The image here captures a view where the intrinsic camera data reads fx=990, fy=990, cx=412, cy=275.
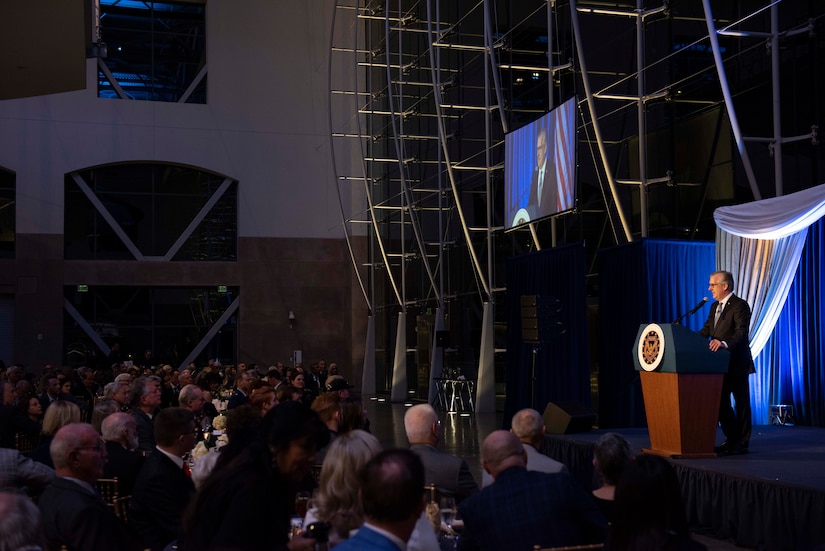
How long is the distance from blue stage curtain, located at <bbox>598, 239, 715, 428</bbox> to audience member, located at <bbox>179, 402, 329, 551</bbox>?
9.01 metres

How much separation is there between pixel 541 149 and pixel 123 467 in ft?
34.8

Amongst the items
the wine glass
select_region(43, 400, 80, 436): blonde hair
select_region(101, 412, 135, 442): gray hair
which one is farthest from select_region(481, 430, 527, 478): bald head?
select_region(43, 400, 80, 436): blonde hair

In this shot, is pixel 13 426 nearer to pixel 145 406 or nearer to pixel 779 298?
pixel 145 406

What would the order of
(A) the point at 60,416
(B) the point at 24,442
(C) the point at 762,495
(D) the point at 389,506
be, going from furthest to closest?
1. (B) the point at 24,442
2. (C) the point at 762,495
3. (A) the point at 60,416
4. (D) the point at 389,506

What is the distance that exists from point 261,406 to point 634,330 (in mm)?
5905

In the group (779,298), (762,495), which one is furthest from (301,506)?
(779,298)

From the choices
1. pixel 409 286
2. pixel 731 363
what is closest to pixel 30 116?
pixel 409 286

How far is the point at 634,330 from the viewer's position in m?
12.3

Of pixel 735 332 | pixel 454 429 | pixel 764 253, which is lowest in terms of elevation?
pixel 454 429

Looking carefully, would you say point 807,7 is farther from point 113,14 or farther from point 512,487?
point 113,14

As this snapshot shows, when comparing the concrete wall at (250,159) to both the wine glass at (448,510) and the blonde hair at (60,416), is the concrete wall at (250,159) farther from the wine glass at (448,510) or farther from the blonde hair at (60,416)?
the wine glass at (448,510)

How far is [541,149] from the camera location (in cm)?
1520

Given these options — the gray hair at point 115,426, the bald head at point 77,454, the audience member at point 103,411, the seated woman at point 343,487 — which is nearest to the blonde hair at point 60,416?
the audience member at point 103,411

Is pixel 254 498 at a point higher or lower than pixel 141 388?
lower
